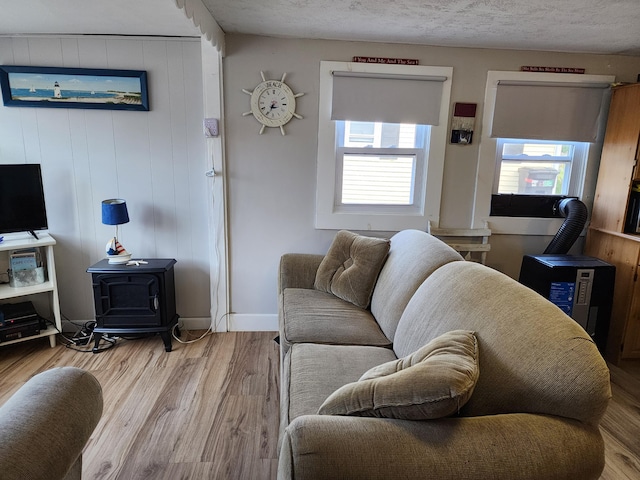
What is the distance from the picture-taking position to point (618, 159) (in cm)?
286

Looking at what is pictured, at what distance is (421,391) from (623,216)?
2604 mm

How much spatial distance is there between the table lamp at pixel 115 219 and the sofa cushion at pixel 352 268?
→ 4.45 ft

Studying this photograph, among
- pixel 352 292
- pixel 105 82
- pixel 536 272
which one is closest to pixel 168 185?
pixel 105 82

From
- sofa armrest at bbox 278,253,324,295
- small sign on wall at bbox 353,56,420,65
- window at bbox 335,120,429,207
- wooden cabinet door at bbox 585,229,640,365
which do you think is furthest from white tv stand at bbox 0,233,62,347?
wooden cabinet door at bbox 585,229,640,365

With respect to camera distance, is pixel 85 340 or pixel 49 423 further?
pixel 85 340

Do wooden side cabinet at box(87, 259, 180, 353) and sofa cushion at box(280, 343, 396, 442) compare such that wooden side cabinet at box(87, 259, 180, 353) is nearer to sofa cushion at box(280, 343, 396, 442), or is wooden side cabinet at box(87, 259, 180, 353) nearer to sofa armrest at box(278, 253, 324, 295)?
sofa armrest at box(278, 253, 324, 295)

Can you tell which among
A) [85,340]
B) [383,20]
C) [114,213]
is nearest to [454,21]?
[383,20]

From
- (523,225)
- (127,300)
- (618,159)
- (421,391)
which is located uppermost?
(618,159)

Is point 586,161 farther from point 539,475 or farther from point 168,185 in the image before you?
point 168,185

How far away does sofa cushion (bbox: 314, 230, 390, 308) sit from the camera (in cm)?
248

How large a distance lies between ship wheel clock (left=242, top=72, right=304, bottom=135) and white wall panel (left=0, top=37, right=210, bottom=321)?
0.40 metres

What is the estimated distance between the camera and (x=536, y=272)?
284 centimetres

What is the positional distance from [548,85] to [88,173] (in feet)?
11.0

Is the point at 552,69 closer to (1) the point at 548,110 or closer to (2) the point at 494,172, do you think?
(1) the point at 548,110
